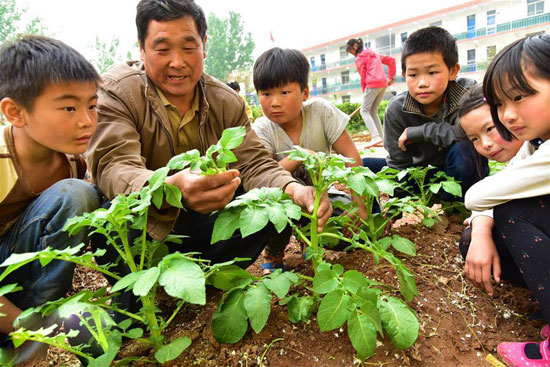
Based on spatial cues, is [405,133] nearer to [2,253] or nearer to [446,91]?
[446,91]

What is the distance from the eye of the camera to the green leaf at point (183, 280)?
836 mm

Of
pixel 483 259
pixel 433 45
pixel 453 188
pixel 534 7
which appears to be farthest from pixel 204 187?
pixel 534 7

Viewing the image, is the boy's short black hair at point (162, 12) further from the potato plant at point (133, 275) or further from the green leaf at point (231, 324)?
the green leaf at point (231, 324)

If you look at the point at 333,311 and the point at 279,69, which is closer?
the point at 333,311

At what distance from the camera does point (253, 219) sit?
1.06 meters

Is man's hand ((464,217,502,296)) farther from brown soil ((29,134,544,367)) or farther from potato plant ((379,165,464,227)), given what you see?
potato plant ((379,165,464,227))

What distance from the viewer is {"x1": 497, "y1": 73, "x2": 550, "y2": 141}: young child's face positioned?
1.18 meters

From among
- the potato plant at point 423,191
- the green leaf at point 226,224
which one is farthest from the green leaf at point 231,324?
the potato plant at point 423,191

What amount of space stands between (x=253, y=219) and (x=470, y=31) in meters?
20.5

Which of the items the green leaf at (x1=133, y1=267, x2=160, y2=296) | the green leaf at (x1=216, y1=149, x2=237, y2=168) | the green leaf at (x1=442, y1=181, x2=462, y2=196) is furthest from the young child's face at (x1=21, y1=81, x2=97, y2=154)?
the green leaf at (x1=442, y1=181, x2=462, y2=196)

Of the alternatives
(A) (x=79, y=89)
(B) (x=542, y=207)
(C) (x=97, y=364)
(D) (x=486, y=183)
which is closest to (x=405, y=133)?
(D) (x=486, y=183)

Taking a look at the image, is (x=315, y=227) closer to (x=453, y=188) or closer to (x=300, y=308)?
(x=300, y=308)

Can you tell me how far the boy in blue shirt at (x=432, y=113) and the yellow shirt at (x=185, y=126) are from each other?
1203 mm

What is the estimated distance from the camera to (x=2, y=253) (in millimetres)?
1338
